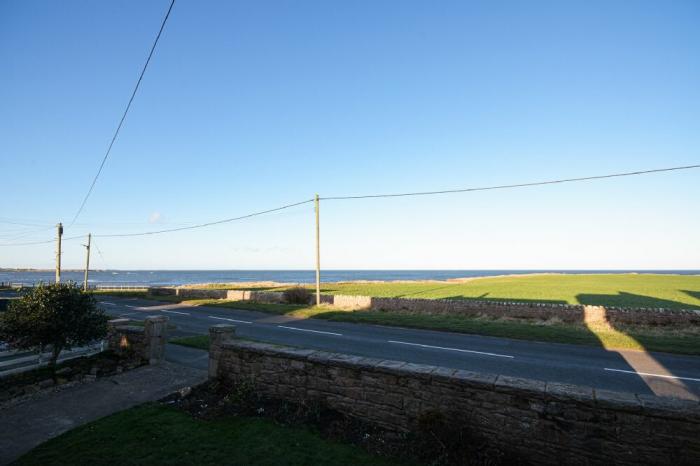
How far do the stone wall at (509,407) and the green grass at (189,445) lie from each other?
0.87 metres

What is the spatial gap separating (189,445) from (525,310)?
704 inches

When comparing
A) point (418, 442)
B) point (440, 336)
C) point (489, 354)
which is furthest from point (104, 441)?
point (440, 336)

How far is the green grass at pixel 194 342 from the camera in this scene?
12.9 m

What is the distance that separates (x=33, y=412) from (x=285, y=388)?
16.9ft

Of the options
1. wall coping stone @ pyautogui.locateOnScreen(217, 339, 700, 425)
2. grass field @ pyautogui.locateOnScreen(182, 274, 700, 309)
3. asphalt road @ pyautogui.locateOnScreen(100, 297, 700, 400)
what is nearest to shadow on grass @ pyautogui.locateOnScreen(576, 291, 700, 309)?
grass field @ pyautogui.locateOnScreen(182, 274, 700, 309)

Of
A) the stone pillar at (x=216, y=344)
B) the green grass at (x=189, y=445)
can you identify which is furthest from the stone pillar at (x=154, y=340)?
the green grass at (x=189, y=445)

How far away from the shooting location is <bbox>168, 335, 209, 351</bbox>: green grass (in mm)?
12938

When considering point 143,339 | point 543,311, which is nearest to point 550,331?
point 543,311

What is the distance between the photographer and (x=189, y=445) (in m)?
5.59

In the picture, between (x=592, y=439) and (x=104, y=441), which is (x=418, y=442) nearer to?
(x=592, y=439)

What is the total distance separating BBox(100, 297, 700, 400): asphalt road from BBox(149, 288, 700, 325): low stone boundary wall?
4.87 metres

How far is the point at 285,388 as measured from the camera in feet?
23.3

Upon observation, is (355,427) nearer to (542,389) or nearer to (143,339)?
(542,389)

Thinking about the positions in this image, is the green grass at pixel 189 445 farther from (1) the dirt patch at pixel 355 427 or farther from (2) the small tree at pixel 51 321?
(2) the small tree at pixel 51 321
